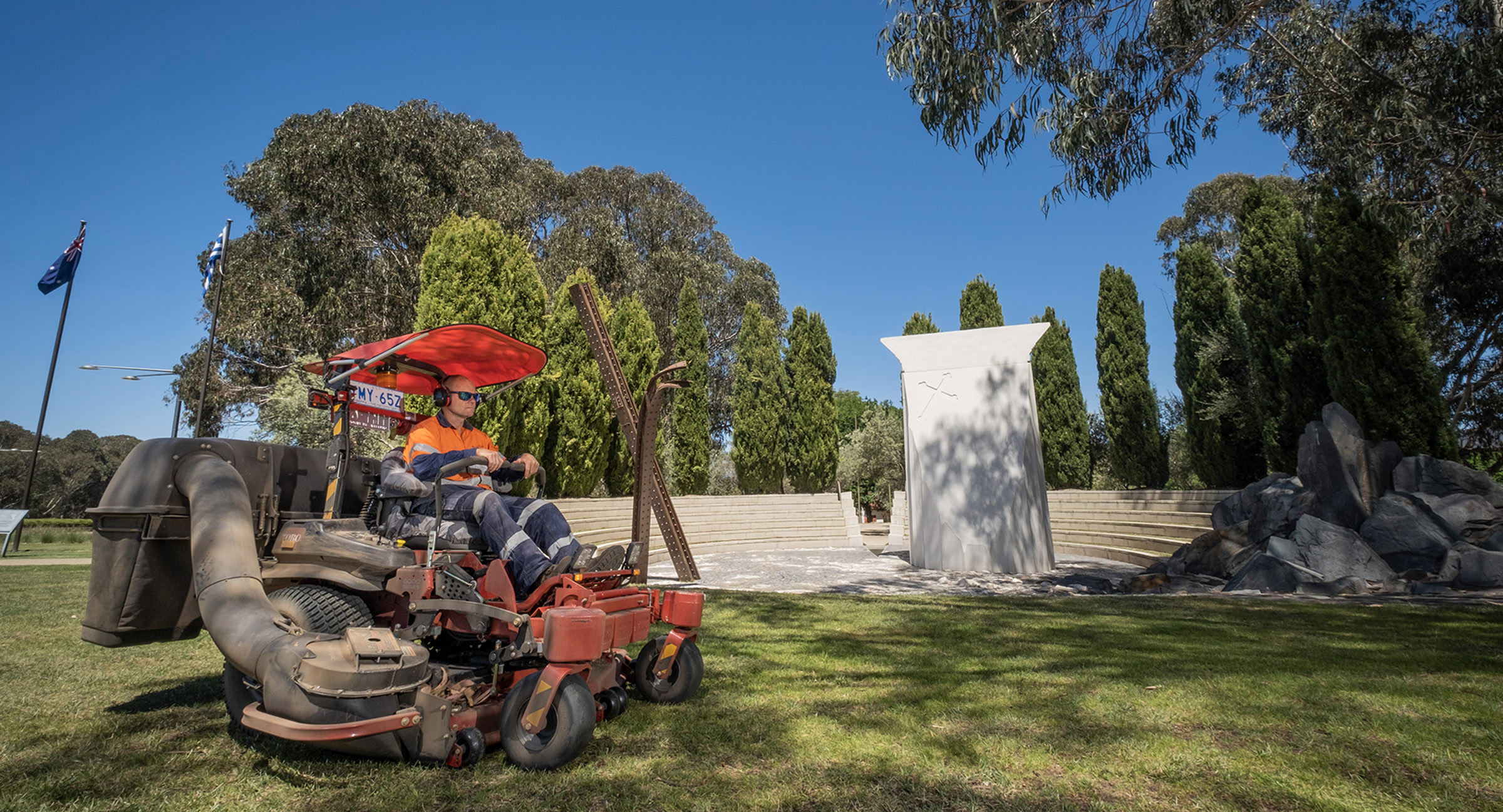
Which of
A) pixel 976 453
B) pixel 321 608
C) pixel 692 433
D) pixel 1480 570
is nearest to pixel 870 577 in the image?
pixel 976 453

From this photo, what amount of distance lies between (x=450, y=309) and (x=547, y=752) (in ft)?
40.9

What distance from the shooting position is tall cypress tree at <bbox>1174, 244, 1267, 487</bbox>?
15.5 metres

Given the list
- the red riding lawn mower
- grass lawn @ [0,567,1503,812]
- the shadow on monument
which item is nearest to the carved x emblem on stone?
the shadow on monument

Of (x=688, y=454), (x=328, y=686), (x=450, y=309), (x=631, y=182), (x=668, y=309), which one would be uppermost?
(x=631, y=182)

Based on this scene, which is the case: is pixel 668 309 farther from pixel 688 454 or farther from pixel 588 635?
pixel 588 635

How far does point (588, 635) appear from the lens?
275cm

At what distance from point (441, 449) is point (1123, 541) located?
46.2 feet

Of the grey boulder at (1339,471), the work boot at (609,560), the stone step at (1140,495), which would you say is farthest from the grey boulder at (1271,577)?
the work boot at (609,560)

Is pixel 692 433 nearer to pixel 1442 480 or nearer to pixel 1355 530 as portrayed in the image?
pixel 1355 530

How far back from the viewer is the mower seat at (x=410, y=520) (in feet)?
10.6

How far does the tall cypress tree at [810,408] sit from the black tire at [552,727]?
2064cm

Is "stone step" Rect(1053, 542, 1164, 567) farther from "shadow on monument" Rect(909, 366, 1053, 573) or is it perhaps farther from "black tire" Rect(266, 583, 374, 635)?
"black tire" Rect(266, 583, 374, 635)

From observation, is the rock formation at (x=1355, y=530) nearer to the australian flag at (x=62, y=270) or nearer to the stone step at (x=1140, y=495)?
A: the stone step at (x=1140, y=495)

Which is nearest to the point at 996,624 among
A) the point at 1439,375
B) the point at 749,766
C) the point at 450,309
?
the point at 749,766
